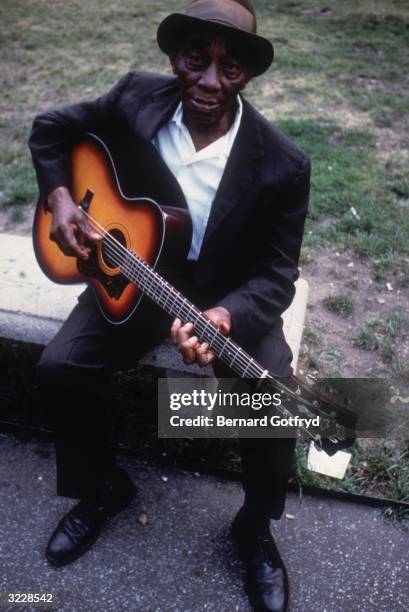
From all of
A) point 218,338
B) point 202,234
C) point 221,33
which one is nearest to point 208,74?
point 221,33

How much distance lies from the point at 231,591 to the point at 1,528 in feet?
3.47

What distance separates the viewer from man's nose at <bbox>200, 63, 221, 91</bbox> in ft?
6.96

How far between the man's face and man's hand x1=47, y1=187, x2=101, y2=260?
0.67 m

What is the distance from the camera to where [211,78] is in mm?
2121

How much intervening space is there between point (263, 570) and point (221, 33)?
82.6 inches

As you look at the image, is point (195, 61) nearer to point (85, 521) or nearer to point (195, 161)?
point (195, 161)

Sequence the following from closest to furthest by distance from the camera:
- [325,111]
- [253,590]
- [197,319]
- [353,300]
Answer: [197,319] → [253,590] → [353,300] → [325,111]

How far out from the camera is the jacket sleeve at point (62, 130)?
8.45ft

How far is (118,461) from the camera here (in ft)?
Result: 9.58

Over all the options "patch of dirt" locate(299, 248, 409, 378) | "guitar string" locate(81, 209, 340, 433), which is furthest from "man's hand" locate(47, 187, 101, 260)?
"patch of dirt" locate(299, 248, 409, 378)

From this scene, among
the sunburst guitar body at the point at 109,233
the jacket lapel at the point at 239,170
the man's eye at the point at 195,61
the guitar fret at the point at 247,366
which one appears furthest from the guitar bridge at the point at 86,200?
the guitar fret at the point at 247,366

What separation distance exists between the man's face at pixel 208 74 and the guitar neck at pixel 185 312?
640 millimetres

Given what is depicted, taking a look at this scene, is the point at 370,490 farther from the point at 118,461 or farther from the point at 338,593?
the point at 118,461

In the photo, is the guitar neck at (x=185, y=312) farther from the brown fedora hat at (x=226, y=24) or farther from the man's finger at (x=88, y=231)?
the brown fedora hat at (x=226, y=24)
